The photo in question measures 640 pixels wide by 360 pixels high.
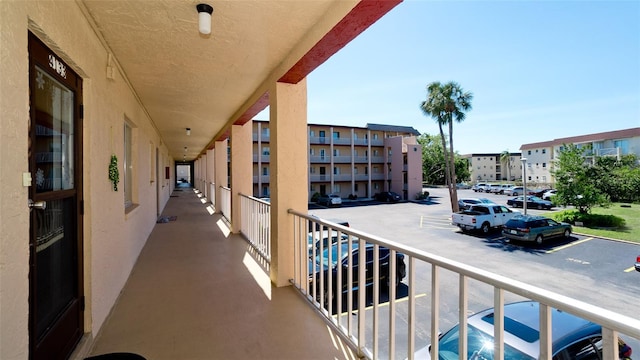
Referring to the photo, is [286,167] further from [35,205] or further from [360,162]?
[360,162]

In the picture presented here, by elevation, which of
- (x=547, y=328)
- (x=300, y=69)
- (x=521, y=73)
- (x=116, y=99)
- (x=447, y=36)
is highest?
(x=521, y=73)

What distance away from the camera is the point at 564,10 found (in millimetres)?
5109

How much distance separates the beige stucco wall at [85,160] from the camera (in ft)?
3.33

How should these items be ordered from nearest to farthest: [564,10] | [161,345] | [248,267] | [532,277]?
1. [161,345]
2. [248,267]
3. [564,10]
4. [532,277]

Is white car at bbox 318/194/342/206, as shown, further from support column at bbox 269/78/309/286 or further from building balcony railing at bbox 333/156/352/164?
support column at bbox 269/78/309/286

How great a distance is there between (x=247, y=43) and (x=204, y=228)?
16.3 feet

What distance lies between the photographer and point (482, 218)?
494 inches

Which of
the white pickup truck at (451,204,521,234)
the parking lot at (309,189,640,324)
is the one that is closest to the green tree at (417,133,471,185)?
the white pickup truck at (451,204,521,234)

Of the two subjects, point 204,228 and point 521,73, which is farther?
point 521,73

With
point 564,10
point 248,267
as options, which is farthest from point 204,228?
point 564,10

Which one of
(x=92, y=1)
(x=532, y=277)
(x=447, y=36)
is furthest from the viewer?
(x=532, y=277)

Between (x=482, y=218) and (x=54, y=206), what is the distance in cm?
1422

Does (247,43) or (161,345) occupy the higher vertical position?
(247,43)

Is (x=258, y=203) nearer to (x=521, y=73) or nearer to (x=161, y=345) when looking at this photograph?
(x=161, y=345)
